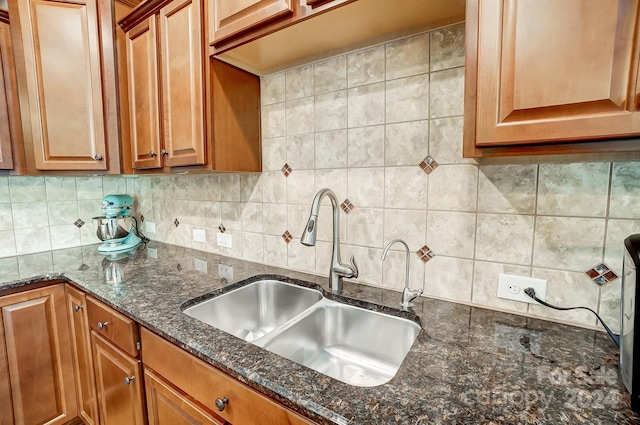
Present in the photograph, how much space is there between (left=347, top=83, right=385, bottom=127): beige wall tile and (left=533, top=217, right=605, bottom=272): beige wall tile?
633 mm

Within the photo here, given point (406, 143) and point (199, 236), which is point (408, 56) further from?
point (199, 236)

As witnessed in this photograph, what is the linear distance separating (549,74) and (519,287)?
620 millimetres

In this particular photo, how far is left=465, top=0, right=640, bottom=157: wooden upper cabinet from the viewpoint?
534 millimetres

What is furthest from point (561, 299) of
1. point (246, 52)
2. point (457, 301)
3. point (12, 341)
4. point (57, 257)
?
point (57, 257)

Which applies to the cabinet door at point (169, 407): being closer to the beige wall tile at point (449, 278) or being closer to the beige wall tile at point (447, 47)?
the beige wall tile at point (449, 278)

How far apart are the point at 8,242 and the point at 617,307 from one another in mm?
2800

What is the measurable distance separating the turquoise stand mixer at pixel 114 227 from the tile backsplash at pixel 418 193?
70 centimetres

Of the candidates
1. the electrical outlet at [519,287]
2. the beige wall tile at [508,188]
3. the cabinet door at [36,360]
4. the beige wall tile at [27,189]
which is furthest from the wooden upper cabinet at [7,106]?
the electrical outlet at [519,287]

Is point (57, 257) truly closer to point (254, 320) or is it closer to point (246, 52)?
point (254, 320)

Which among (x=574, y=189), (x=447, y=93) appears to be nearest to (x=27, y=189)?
(x=447, y=93)

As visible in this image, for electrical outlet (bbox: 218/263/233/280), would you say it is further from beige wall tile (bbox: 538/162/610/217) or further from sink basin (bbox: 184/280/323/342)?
beige wall tile (bbox: 538/162/610/217)

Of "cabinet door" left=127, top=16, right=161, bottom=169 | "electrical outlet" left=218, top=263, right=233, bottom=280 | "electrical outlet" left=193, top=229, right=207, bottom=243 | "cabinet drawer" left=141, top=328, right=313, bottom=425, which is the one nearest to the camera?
"cabinet drawer" left=141, top=328, right=313, bottom=425

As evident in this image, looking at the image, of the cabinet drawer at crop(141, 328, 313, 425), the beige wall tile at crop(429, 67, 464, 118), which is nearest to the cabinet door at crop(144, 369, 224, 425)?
the cabinet drawer at crop(141, 328, 313, 425)

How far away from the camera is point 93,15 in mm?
1548
